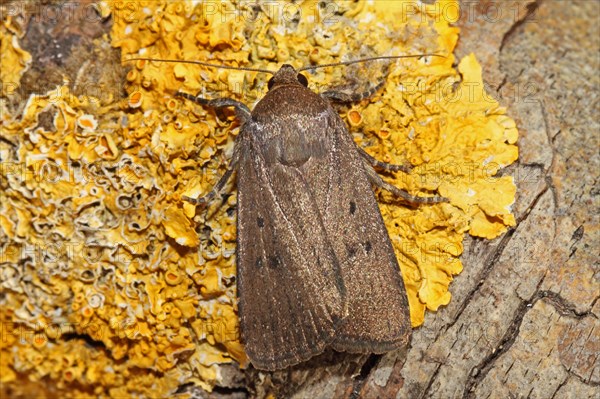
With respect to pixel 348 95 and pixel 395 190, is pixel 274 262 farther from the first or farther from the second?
pixel 348 95

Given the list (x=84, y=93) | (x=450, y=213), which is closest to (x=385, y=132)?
(x=450, y=213)

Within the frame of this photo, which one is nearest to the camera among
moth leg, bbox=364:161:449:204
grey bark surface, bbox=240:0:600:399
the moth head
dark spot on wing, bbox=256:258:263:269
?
grey bark surface, bbox=240:0:600:399

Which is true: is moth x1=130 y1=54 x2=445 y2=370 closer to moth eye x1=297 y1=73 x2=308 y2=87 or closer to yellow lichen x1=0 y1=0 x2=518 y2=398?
moth eye x1=297 y1=73 x2=308 y2=87

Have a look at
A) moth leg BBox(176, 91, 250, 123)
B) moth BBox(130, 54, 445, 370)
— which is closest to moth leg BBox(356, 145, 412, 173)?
moth BBox(130, 54, 445, 370)

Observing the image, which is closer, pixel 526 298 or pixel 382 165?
pixel 526 298

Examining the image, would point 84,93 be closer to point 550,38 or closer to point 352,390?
point 352,390

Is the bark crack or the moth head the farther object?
the moth head

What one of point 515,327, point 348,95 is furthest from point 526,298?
point 348,95
